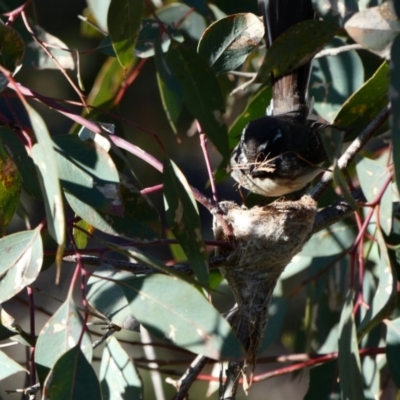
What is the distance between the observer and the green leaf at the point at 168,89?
1.50 m

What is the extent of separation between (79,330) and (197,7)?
1.30 meters

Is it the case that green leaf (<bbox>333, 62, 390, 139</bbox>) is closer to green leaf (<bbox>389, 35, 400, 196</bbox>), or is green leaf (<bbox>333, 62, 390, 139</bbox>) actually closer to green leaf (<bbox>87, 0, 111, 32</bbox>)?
green leaf (<bbox>389, 35, 400, 196</bbox>)

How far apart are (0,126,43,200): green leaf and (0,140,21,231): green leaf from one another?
2cm

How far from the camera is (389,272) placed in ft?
5.75

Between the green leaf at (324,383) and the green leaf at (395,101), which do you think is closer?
the green leaf at (395,101)

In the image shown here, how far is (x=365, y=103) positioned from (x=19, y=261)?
114cm

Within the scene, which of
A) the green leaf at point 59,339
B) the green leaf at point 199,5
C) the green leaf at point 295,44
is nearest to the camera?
the green leaf at point 59,339

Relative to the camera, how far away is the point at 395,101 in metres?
1.30

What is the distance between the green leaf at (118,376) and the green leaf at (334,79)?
44.3 inches

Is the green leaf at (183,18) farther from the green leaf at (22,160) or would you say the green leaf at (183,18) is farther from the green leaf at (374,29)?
the green leaf at (374,29)

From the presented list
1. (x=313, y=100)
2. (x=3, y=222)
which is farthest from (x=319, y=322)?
(x=3, y=222)

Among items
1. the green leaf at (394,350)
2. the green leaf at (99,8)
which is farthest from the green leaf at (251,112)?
the green leaf at (394,350)

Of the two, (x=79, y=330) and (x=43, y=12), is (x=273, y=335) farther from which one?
(x=43, y=12)

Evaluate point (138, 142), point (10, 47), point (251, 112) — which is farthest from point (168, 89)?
point (138, 142)
